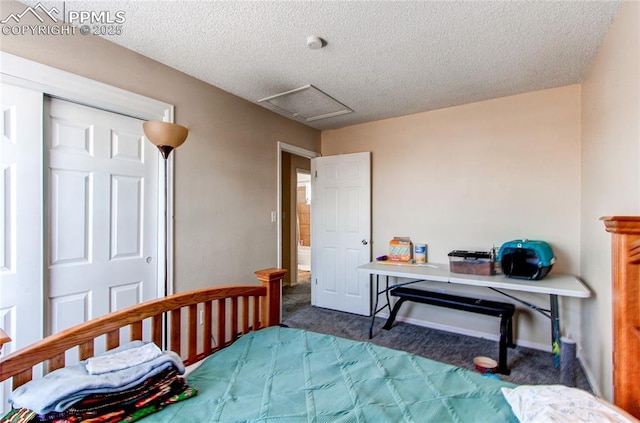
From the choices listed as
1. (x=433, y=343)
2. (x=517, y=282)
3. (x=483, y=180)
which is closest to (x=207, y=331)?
(x=433, y=343)

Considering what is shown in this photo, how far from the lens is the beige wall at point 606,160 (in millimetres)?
1433

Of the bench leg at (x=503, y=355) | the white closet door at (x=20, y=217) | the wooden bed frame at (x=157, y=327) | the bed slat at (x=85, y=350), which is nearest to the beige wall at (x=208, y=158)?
the white closet door at (x=20, y=217)

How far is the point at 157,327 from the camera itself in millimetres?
1466

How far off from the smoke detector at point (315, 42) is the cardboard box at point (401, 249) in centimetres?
218

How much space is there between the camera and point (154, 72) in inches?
86.0

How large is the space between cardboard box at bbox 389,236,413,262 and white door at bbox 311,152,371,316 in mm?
337

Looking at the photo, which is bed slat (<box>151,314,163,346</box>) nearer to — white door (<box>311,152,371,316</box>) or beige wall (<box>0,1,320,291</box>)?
beige wall (<box>0,1,320,291</box>)

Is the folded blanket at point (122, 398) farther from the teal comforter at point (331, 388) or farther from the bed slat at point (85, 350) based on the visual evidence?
the bed slat at point (85, 350)

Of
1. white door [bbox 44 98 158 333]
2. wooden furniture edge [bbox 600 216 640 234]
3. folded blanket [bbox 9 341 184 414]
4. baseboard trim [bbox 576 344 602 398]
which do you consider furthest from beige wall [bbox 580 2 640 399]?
white door [bbox 44 98 158 333]

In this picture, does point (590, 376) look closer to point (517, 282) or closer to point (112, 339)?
point (517, 282)

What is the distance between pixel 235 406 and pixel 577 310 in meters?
2.94

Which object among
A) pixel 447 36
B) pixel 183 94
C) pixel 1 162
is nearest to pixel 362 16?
pixel 447 36

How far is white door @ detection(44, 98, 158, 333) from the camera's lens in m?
1.76

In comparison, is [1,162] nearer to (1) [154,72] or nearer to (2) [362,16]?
(1) [154,72]
